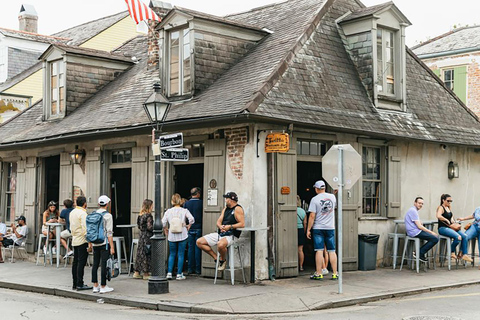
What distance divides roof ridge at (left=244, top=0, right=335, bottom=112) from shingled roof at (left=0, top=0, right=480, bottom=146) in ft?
0.07

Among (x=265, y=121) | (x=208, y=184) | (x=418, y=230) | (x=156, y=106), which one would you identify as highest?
(x=156, y=106)

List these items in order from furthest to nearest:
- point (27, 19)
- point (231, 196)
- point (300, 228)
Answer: point (27, 19)
point (300, 228)
point (231, 196)

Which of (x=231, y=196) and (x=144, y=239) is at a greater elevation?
(x=231, y=196)

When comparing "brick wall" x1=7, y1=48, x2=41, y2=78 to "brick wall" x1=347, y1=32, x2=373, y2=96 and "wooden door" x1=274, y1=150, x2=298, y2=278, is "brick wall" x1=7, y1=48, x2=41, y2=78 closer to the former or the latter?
"brick wall" x1=347, y1=32, x2=373, y2=96

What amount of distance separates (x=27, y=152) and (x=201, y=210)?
7280 millimetres

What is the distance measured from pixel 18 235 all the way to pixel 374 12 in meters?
11.0

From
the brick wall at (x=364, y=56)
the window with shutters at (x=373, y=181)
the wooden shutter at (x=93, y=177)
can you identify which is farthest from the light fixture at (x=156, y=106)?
the brick wall at (x=364, y=56)

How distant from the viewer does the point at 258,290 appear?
1172 cm

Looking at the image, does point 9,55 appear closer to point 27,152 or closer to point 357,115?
point 27,152

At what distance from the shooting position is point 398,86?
16.1 meters

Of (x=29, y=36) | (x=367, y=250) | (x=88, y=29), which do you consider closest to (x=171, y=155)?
(x=367, y=250)

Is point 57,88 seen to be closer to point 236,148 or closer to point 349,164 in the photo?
point 236,148

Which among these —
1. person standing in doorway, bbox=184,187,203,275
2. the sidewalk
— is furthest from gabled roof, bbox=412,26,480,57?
person standing in doorway, bbox=184,187,203,275

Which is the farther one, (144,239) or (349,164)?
(144,239)
